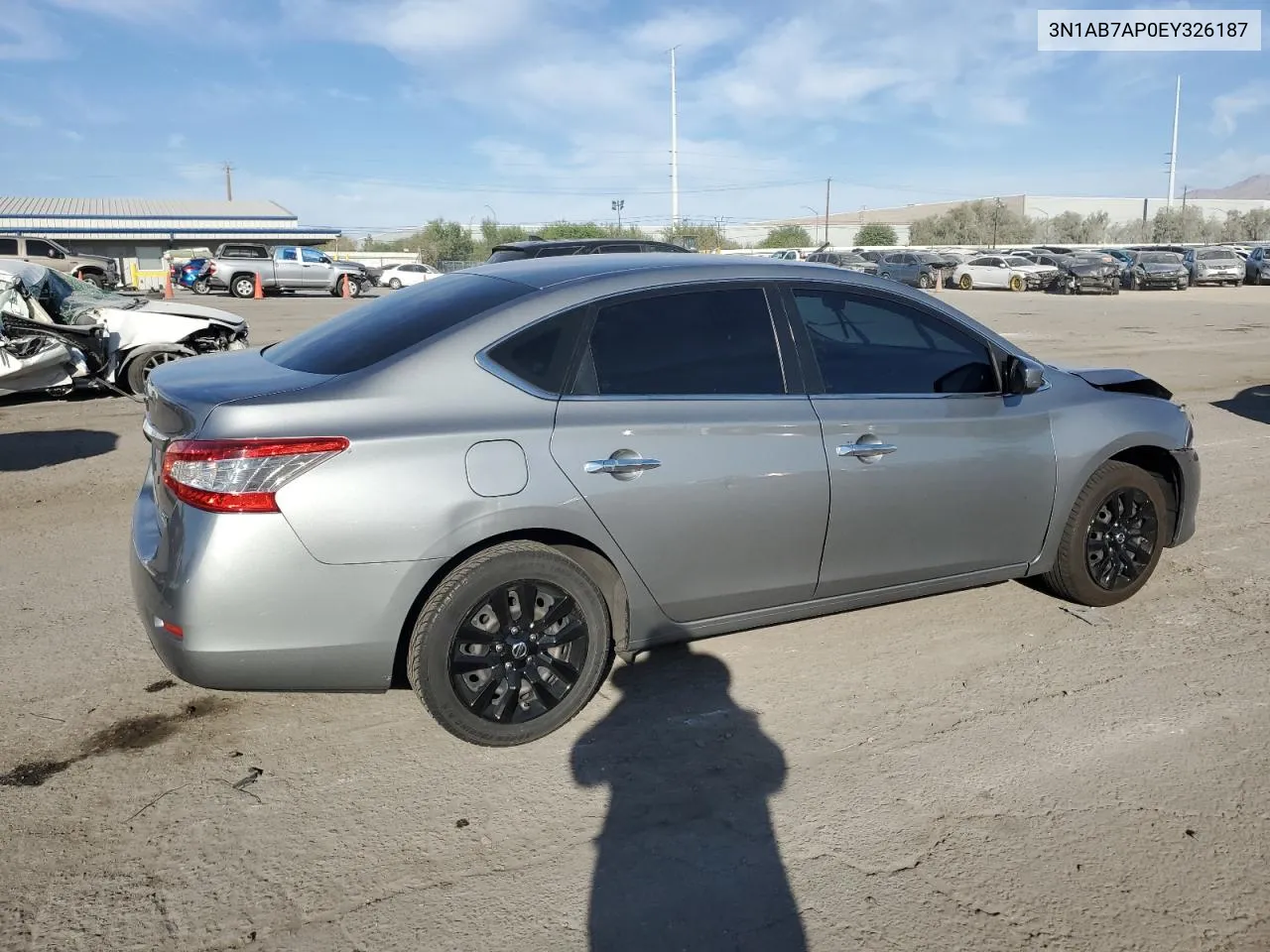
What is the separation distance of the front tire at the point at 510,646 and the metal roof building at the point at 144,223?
63866 mm

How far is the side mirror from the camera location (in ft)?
14.6

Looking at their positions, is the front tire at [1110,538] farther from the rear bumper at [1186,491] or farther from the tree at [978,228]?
the tree at [978,228]

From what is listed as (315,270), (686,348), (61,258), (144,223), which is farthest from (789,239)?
(686,348)

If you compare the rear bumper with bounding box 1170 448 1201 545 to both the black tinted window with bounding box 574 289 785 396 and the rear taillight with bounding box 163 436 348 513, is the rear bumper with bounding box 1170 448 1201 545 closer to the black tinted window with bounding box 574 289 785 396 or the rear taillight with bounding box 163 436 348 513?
the black tinted window with bounding box 574 289 785 396

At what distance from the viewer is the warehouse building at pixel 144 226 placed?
60.4 metres

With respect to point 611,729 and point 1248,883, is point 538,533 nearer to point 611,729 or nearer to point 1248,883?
point 611,729

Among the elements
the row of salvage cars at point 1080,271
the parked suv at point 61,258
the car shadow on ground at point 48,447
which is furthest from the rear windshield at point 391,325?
the row of salvage cars at point 1080,271

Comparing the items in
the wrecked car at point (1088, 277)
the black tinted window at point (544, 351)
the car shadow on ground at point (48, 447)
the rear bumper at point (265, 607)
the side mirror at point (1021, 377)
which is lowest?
the car shadow on ground at point (48, 447)

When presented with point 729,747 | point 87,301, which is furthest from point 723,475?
point 87,301

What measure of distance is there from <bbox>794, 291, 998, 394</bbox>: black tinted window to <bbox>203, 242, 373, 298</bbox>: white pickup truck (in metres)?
32.0

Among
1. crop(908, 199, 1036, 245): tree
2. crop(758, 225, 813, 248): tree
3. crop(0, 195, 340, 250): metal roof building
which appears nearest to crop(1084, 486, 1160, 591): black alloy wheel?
crop(0, 195, 340, 250): metal roof building

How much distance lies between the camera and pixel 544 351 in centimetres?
367

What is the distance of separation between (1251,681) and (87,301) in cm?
1164

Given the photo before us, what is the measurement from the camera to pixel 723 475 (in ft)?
12.4
